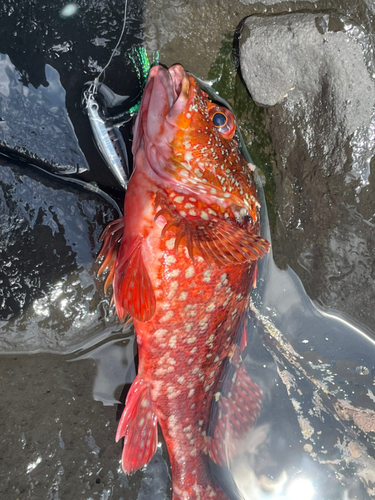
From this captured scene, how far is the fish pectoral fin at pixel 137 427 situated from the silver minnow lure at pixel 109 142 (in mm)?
1664

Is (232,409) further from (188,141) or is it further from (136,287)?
(188,141)

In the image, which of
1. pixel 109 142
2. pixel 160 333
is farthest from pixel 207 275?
pixel 109 142

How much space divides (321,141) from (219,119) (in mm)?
1073

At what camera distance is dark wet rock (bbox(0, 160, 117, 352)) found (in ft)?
9.11

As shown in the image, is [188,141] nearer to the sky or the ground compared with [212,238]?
nearer to the sky

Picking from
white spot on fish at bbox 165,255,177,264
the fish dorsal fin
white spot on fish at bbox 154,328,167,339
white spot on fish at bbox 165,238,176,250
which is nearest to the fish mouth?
the fish dorsal fin

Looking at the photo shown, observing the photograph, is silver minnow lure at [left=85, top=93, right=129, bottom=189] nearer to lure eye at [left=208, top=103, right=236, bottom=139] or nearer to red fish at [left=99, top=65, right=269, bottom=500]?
red fish at [left=99, top=65, right=269, bottom=500]

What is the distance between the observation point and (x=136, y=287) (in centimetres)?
242

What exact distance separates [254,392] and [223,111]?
94.8 inches

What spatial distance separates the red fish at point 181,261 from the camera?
2342mm

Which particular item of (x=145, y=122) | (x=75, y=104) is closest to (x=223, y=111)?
(x=145, y=122)

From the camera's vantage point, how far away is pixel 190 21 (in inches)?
119

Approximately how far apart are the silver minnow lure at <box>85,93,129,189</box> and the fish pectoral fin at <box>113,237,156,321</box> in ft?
2.46

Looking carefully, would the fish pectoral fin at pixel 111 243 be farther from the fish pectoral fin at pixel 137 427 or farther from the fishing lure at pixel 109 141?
the fish pectoral fin at pixel 137 427
